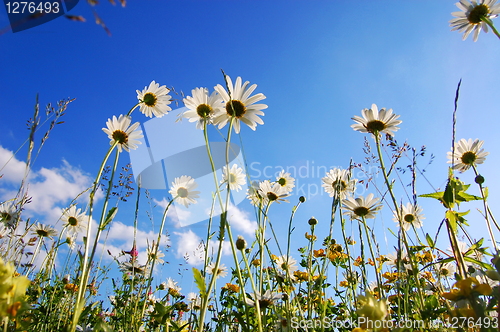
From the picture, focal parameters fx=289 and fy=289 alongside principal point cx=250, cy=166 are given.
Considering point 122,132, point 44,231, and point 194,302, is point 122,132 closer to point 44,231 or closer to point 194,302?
point 194,302

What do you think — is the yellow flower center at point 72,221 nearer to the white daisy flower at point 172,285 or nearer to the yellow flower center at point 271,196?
the white daisy flower at point 172,285

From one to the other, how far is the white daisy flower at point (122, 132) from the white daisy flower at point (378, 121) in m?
1.46

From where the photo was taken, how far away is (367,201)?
2.06m

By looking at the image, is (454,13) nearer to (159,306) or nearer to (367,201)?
(367,201)

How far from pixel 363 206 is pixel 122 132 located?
1.68m

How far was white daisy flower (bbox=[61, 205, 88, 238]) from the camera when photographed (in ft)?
8.05

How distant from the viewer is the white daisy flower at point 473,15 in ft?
6.31

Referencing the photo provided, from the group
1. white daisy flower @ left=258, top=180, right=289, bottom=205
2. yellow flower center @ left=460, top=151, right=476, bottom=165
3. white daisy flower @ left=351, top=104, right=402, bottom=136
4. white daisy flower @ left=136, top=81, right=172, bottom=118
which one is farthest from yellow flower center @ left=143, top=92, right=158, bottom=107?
yellow flower center @ left=460, top=151, right=476, bottom=165

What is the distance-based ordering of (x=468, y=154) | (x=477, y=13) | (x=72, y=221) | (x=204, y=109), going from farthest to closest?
(x=72, y=221) → (x=468, y=154) → (x=477, y=13) → (x=204, y=109)

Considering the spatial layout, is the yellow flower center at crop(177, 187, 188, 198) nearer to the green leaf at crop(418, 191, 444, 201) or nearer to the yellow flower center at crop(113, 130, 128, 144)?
the yellow flower center at crop(113, 130, 128, 144)

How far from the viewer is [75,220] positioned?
2.48 meters

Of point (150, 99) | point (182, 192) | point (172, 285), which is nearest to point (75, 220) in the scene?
point (182, 192)

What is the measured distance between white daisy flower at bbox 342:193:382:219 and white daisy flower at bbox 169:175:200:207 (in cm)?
135

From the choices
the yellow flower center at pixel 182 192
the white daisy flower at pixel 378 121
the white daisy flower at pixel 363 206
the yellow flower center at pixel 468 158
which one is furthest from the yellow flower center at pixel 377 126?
the yellow flower center at pixel 182 192
